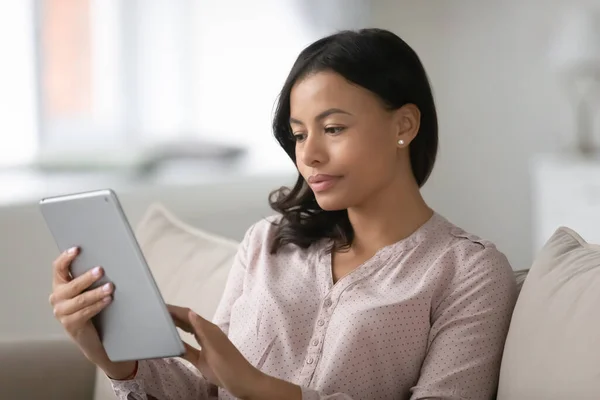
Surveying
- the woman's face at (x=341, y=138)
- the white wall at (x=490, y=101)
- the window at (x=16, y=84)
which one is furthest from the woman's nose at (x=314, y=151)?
the white wall at (x=490, y=101)

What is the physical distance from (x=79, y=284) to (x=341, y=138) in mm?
443

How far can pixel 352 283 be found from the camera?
1.52 metres

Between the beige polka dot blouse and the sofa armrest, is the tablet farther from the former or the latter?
the sofa armrest

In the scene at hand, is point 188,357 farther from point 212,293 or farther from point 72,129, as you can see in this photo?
point 72,129

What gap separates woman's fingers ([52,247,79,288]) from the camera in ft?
4.42

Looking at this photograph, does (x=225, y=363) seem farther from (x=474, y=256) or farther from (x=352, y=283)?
(x=474, y=256)

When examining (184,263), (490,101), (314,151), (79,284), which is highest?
(314,151)

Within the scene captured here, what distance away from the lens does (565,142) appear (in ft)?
14.8

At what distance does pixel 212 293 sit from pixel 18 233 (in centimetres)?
138

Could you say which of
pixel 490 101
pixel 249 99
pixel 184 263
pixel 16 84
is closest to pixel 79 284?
pixel 184 263

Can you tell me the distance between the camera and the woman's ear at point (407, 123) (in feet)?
5.04

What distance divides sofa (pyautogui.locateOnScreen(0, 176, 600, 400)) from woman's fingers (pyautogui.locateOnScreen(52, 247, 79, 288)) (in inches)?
23.0

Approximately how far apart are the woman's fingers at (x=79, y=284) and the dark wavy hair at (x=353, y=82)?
1.31 ft

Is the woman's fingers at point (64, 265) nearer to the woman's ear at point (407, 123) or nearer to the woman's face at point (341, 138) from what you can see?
the woman's face at point (341, 138)
